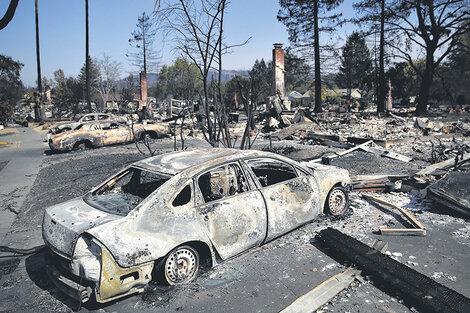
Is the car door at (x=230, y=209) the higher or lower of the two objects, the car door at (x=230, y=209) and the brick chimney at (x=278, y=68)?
the lower

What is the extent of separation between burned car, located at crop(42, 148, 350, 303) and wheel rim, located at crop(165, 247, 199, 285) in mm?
11

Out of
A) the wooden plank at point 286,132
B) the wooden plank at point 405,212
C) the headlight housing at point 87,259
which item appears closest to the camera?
the headlight housing at point 87,259

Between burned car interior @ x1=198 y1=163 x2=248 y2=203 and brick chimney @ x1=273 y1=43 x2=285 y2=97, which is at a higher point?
brick chimney @ x1=273 y1=43 x2=285 y2=97

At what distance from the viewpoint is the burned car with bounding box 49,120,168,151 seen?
1430 cm

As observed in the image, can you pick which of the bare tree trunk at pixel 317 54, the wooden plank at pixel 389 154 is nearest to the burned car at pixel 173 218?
the wooden plank at pixel 389 154

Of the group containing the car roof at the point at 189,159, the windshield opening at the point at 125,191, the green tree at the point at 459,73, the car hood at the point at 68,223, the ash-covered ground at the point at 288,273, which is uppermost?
the green tree at the point at 459,73

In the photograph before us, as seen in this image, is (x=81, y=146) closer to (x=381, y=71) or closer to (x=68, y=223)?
(x=68, y=223)

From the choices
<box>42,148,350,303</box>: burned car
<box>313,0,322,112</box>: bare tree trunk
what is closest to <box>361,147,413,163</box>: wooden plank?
<box>42,148,350,303</box>: burned car

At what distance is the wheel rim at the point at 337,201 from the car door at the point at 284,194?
1.73 ft

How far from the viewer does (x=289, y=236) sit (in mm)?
5031

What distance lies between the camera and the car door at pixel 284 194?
4.47 metres

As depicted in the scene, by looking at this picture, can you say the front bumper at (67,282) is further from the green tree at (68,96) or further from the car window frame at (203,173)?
the green tree at (68,96)

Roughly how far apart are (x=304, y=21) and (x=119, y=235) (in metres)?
27.3

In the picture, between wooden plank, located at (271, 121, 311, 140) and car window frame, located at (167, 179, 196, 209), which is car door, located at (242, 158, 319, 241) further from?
wooden plank, located at (271, 121, 311, 140)
